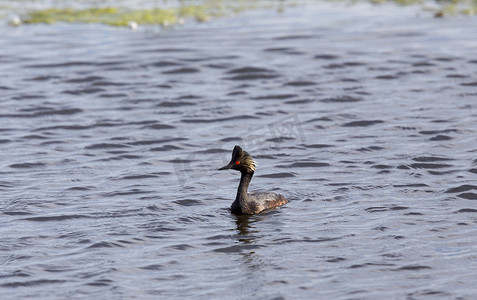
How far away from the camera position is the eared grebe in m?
11.9

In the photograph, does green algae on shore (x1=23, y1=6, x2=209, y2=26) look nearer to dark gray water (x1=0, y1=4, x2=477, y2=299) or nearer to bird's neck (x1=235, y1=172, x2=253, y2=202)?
A: dark gray water (x1=0, y1=4, x2=477, y2=299)

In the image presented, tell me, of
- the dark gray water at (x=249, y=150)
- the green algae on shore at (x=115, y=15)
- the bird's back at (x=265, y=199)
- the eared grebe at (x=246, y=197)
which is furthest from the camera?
the green algae on shore at (x=115, y=15)

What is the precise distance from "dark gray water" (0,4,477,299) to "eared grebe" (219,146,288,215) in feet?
0.44

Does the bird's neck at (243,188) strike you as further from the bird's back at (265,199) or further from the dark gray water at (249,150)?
the dark gray water at (249,150)

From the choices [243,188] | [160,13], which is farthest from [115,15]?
[243,188]

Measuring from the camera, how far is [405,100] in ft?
59.8

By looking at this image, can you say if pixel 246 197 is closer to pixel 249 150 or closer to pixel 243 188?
pixel 243 188

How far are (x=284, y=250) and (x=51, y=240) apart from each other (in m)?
3.28

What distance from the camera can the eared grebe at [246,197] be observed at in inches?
470

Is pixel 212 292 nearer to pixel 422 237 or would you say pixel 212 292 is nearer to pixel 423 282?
pixel 423 282

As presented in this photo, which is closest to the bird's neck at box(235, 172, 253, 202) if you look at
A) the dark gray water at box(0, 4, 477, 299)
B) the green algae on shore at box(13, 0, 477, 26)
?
the dark gray water at box(0, 4, 477, 299)

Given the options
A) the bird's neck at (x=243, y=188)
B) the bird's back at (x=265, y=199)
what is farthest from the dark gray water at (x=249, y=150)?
the bird's neck at (x=243, y=188)

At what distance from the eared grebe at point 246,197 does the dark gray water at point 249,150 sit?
13cm

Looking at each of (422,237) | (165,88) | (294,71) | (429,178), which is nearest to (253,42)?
(294,71)
